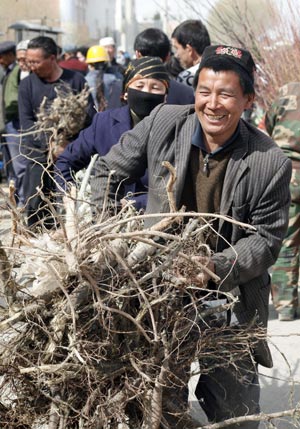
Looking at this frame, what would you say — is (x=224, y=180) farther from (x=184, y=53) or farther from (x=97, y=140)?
(x=184, y=53)

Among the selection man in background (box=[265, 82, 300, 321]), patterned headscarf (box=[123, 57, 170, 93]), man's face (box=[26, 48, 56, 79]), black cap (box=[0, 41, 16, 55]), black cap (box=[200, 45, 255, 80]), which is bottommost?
man in background (box=[265, 82, 300, 321])

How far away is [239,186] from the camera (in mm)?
2936

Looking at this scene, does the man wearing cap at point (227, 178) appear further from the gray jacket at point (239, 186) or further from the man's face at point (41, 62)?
the man's face at point (41, 62)

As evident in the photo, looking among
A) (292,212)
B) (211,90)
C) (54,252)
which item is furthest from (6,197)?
(292,212)

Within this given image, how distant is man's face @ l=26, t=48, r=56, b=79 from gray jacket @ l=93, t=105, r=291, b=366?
12.4 ft

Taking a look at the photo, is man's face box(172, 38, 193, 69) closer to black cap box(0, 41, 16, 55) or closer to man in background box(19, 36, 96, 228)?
man in background box(19, 36, 96, 228)

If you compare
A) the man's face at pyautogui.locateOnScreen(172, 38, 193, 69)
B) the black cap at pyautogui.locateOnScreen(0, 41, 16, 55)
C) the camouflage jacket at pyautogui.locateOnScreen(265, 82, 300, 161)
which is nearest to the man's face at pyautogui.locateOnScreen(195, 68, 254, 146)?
the camouflage jacket at pyautogui.locateOnScreen(265, 82, 300, 161)

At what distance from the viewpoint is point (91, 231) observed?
243 centimetres

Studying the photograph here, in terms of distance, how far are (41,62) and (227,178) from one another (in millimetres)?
4162

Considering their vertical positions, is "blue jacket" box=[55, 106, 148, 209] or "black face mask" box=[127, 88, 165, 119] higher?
"black face mask" box=[127, 88, 165, 119]

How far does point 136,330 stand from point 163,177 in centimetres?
72

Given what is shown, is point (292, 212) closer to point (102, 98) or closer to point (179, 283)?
point (179, 283)

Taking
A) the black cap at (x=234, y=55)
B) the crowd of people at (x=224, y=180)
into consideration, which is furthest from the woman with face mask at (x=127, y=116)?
the black cap at (x=234, y=55)

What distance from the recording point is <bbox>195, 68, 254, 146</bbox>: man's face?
2.92m
